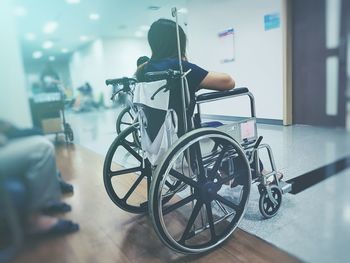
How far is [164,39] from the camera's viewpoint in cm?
117

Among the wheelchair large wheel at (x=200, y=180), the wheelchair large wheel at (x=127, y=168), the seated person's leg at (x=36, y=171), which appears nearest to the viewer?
the seated person's leg at (x=36, y=171)

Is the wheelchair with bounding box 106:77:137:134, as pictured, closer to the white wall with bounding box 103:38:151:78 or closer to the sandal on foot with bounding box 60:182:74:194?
the white wall with bounding box 103:38:151:78

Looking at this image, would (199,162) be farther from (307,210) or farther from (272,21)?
(272,21)

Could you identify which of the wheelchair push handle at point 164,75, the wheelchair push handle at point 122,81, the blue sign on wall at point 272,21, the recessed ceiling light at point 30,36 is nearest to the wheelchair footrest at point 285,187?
the wheelchair push handle at point 164,75

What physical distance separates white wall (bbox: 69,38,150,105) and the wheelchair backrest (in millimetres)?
114

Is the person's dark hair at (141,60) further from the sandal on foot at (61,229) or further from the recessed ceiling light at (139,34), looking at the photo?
the sandal on foot at (61,229)

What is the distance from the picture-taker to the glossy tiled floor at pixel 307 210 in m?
0.88

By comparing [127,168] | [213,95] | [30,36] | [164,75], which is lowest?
[127,168]

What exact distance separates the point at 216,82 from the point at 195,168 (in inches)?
15.6

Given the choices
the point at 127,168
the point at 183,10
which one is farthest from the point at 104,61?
the point at 127,168

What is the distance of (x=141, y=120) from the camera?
1240mm

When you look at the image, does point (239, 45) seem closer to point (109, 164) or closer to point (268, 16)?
point (268, 16)

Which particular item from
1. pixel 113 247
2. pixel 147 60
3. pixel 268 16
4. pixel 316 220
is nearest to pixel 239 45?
pixel 268 16

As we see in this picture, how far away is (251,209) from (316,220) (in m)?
0.43
